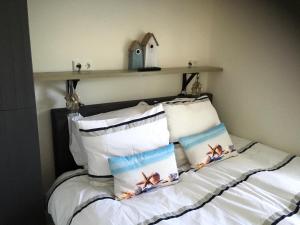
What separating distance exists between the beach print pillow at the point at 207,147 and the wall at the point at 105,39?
1.87 feet

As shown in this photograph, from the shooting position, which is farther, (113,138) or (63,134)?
(63,134)

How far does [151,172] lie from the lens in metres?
1.44

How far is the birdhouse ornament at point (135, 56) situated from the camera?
6.18ft

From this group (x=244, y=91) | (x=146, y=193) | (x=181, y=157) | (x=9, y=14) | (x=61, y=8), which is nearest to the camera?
(x=9, y=14)

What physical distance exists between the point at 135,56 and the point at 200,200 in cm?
107

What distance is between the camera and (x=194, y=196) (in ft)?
4.63

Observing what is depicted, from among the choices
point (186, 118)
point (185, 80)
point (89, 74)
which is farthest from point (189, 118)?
point (89, 74)

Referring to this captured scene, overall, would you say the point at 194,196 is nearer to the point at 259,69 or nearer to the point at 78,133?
→ the point at 78,133

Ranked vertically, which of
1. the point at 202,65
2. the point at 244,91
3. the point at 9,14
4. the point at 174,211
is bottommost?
the point at 174,211

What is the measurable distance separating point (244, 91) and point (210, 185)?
1.00 metres

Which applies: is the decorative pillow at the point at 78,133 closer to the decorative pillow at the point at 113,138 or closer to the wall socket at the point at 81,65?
the decorative pillow at the point at 113,138

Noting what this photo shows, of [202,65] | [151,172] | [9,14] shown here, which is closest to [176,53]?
[202,65]

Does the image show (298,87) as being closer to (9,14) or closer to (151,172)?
(151,172)

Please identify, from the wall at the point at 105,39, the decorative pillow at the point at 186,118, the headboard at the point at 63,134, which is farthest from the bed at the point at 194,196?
the decorative pillow at the point at 186,118
